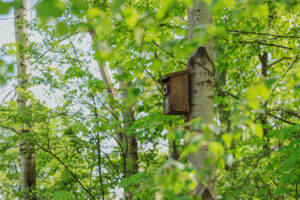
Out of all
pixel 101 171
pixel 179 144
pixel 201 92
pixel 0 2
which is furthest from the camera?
pixel 101 171

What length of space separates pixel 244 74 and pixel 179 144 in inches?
83.3

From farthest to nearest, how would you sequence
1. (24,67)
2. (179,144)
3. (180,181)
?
1. (24,67)
2. (179,144)
3. (180,181)

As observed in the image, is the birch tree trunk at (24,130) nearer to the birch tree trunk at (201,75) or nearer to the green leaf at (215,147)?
the birch tree trunk at (201,75)

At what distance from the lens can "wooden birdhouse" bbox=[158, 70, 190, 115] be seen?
7.42 feet

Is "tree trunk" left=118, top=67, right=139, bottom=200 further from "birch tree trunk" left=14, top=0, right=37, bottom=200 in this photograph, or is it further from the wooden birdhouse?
the wooden birdhouse

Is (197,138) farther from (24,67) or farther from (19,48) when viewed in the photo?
(24,67)

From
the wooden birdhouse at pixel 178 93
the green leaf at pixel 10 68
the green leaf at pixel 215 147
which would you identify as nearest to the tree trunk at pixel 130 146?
the wooden birdhouse at pixel 178 93

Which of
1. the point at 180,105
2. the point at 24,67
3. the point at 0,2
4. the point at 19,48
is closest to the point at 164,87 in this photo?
the point at 180,105

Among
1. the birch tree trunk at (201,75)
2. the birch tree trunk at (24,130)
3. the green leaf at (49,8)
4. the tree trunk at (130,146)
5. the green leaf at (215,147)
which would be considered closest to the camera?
the green leaf at (49,8)

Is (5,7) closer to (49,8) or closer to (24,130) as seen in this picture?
(49,8)

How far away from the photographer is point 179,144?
495 cm

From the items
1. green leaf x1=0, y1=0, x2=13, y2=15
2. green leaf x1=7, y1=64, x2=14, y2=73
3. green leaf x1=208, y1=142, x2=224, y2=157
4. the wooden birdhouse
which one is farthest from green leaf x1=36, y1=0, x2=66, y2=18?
the wooden birdhouse

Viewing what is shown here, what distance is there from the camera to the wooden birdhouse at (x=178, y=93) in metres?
2.26

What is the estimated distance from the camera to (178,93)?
91.0 inches
